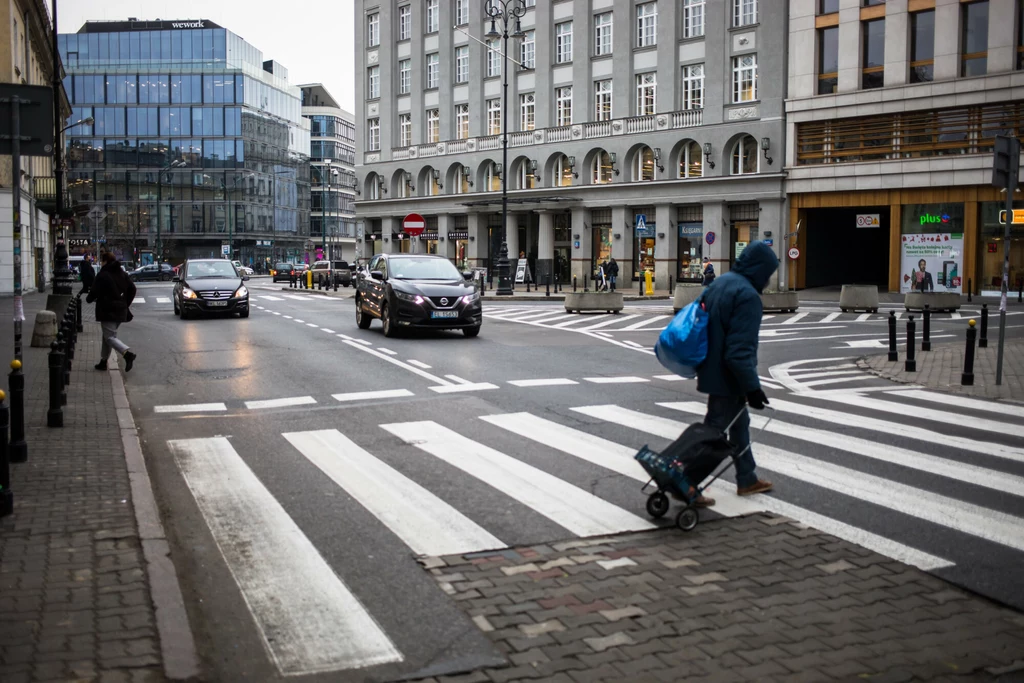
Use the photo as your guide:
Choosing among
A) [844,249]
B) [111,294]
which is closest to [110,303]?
[111,294]

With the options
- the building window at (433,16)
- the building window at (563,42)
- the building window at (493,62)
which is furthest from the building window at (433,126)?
the building window at (563,42)

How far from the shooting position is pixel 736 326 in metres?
6.76

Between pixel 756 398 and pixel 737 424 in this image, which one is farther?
pixel 737 424

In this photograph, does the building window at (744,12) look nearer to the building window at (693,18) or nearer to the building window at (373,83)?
the building window at (693,18)

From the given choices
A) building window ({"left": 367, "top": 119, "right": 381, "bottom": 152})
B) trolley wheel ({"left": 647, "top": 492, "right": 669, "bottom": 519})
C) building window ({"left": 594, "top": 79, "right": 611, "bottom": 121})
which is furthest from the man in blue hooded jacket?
building window ({"left": 367, "top": 119, "right": 381, "bottom": 152})

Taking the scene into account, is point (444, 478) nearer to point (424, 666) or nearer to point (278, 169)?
point (424, 666)

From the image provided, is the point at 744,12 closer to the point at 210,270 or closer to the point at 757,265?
the point at 210,270

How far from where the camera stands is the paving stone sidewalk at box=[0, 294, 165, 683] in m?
4.33

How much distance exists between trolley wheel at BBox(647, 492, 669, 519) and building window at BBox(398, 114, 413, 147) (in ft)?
204

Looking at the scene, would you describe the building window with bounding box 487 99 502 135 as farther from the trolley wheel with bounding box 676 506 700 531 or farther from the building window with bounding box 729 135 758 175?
the trolley wheel with bounding box 676 506 700 531

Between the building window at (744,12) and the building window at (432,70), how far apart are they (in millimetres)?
22249

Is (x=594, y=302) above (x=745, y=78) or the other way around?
the other way around

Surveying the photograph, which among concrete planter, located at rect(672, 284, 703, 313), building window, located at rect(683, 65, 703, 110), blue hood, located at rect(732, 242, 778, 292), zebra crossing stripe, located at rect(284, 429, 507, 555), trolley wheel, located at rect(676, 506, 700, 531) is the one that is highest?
building window, located at rect(683, 65, 703, 110)

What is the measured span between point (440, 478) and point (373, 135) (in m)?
64.7
